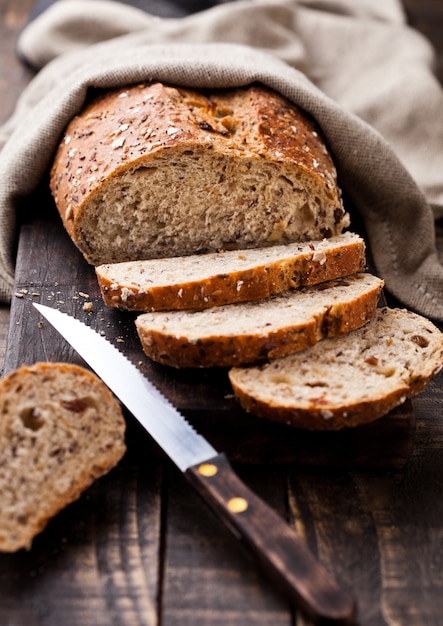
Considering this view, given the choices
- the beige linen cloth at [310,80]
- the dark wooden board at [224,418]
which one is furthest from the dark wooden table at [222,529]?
the beige linen cloth at [310,80]

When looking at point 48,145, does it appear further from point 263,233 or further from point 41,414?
point 41,414

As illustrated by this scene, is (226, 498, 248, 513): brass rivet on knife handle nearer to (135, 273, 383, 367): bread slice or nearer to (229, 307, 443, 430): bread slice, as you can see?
(229, 307, 443, 430): bread slice

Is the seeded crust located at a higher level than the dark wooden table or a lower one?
higher

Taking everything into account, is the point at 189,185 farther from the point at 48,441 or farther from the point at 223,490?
the point at 223,490

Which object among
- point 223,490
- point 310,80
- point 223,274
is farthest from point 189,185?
point 310,80

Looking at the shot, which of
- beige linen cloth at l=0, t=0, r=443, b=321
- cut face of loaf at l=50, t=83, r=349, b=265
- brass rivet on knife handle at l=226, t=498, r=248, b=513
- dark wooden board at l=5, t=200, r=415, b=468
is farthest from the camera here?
beige linen cloth at l=0, t=0, r=443, b=321

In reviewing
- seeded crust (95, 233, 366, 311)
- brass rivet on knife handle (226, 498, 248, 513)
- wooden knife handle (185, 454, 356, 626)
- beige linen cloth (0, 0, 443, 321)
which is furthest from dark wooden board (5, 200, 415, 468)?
beige linen cloth (0, 0, 443, 321)
